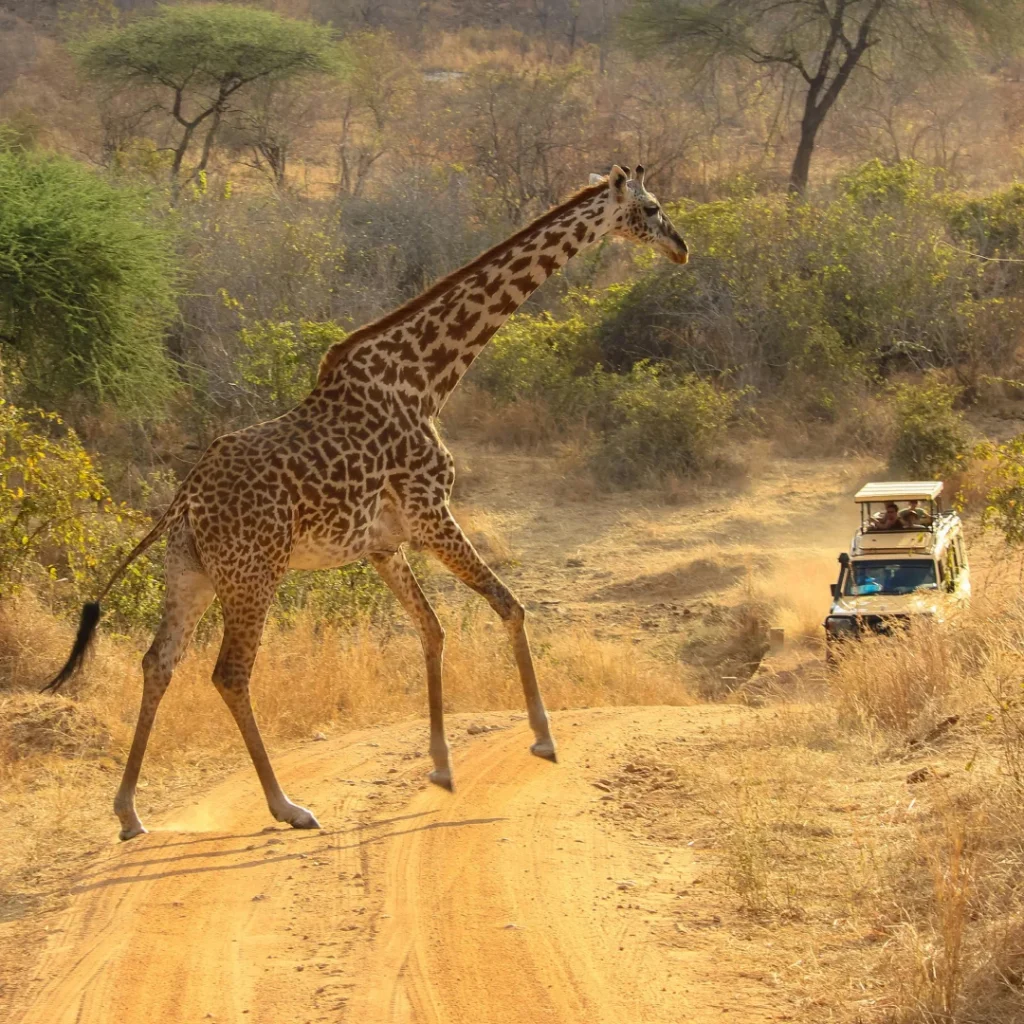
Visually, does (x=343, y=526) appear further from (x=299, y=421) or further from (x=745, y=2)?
(x=745, y=2)

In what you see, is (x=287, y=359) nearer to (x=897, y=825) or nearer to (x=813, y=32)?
(x=897, y=825)

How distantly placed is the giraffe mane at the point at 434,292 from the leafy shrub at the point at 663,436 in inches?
427

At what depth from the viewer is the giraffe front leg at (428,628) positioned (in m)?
7.10

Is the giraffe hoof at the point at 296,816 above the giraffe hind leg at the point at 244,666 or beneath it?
beneath

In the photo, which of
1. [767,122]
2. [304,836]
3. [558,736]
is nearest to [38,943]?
[304,836]

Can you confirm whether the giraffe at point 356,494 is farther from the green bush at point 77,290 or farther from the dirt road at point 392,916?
the green bush at point 77,290

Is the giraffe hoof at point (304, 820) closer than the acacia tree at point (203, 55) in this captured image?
Yes

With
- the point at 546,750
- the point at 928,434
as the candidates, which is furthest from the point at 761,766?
the point at 928,434

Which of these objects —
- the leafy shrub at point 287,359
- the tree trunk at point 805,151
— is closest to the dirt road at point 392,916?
the leafy shrub at point 287,359

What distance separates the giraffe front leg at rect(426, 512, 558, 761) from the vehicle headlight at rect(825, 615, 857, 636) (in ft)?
17.0

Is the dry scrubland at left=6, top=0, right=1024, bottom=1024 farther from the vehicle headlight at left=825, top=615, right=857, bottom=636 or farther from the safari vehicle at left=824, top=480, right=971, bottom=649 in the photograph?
the safari vehicle at left=824, top=480, right=971, bottom=649

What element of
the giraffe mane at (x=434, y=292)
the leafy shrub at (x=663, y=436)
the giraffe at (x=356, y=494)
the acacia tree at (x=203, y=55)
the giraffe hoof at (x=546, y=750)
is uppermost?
the acacia tree at (x=203, y=55)

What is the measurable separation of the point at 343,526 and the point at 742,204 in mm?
16750

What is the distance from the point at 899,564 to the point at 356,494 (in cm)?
718
